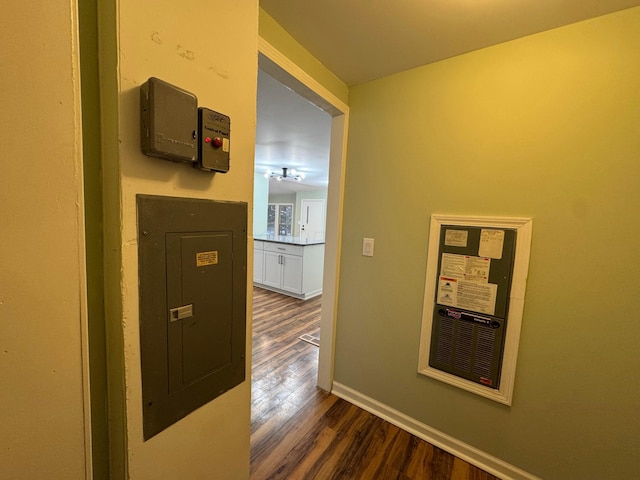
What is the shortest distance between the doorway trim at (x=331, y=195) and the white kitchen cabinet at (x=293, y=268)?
2115 mm

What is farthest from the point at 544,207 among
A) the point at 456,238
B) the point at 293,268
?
the point at 293,268

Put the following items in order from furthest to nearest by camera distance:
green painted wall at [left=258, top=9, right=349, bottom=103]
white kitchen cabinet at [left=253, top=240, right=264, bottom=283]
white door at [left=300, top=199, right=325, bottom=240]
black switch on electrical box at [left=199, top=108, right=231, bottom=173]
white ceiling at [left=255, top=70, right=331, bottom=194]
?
white door at [left=300, top=199, right=325, bottom=240]
white kitchen cabinet at [left=253, top=240, right=264, bottom=283]
white ceiling at [left=255, top=70, right=331, bottom=194]
green painted wall at [left=258, top=9, right=349, bottom=103]
black switch on electrical box at [left=199, top=108, right=231, bottom=173]

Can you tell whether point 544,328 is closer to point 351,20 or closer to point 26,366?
point 351,20

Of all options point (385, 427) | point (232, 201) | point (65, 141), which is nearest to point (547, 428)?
point (385, 427)

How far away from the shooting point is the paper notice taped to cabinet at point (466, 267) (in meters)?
1.40

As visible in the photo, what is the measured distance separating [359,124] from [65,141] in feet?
5.26

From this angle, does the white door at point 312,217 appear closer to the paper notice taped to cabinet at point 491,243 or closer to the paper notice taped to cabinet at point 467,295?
the paper notice taped to cabinet at point 467,295

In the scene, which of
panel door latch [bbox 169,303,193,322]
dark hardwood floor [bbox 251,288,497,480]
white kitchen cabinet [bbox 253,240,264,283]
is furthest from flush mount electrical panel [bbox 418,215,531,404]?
white kitchen cabinet [bbox 253,240,264,283]

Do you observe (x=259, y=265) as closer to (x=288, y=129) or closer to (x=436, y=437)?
(x=288, y=129)

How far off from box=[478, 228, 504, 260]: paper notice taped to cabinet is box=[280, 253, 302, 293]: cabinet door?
9.81 feet

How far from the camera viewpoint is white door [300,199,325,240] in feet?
30.4

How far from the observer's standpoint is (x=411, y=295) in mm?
1652

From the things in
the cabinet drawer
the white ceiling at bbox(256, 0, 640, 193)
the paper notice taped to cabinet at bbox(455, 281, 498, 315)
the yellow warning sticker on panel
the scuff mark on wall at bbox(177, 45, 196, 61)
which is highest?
the white ceiling at bbox(256, 0, 640, 193)

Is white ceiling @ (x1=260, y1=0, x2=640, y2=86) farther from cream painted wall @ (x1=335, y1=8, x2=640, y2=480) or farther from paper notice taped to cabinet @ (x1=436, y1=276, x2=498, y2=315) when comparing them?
paper notice taped to cabinet @ (x1=436, y1=276, x2=498, y2=315)
